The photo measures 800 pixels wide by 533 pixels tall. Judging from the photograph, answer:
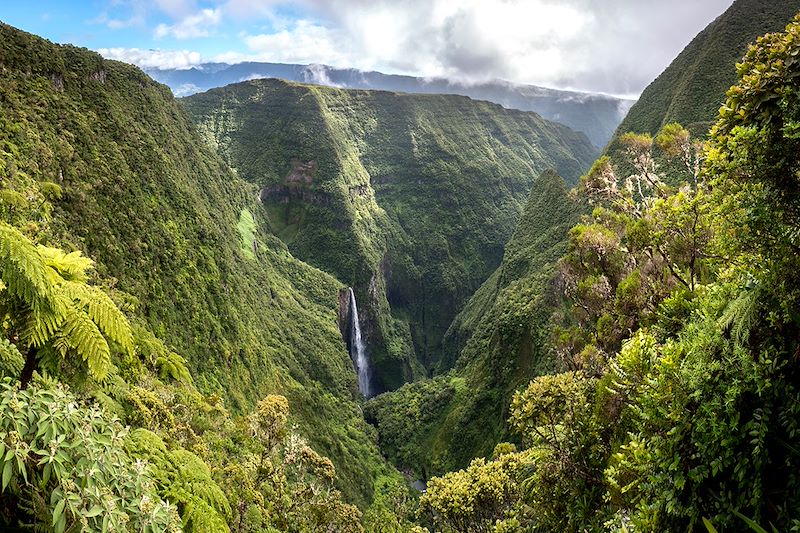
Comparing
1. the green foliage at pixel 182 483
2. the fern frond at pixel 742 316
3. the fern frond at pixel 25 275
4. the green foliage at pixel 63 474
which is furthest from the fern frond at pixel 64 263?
the fern frond at pixel 742 316

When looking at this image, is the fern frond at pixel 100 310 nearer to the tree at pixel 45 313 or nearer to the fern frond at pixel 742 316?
the tree at pixel 45 313

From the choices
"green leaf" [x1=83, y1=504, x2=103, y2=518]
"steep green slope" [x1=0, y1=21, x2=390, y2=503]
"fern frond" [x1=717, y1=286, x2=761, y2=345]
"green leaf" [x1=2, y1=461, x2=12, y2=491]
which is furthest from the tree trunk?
"steep green slope" [x1=0, y1=21, x2=390, y2=503]

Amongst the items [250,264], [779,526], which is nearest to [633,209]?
[779,526]

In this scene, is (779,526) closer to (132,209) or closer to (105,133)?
(132,209)

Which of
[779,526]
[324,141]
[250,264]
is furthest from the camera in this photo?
[324,141]

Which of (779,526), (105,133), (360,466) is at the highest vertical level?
(105,133)

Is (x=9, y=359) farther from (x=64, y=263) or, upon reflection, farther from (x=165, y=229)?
(x=165, y=229)

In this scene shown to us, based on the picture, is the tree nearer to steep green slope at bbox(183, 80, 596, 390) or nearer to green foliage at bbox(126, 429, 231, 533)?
green foliage at bbox(126, 429, 231, 533)
